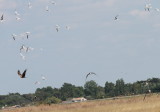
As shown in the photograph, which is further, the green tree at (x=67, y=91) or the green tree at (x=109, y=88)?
the green tree at (x=67, y=91)

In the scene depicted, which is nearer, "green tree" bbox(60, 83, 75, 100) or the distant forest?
the distant forest

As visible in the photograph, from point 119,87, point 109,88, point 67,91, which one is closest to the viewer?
point 119,87

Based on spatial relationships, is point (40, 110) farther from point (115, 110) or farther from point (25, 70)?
point (25, 70)

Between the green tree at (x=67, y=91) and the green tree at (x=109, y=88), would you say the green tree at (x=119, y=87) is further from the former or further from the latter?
the green tree at (x=67, y=91)

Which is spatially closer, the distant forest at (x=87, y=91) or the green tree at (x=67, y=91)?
the distant forest at (x=87, y=91)

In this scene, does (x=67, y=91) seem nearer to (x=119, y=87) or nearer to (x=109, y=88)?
(x=109, y=88)

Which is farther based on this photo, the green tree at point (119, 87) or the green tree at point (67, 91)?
the green tree at point (67, 91)

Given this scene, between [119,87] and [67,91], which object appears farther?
[67,91]

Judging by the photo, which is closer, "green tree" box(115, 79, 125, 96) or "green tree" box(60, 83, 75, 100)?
"green tree" box(115, 79, 125, 96)

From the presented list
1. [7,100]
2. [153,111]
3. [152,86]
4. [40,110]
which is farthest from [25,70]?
[7,100]

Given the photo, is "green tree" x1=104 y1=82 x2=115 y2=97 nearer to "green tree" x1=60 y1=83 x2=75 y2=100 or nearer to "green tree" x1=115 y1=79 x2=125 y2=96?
"green tree" x1=115 y1=79 x2=125 y2=96

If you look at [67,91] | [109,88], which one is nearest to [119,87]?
[109,88]

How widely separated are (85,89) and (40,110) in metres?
113

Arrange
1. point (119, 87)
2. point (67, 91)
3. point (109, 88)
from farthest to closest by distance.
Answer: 1. point (67, 91)
2. point (109, 88)
3. point (119, 87)
